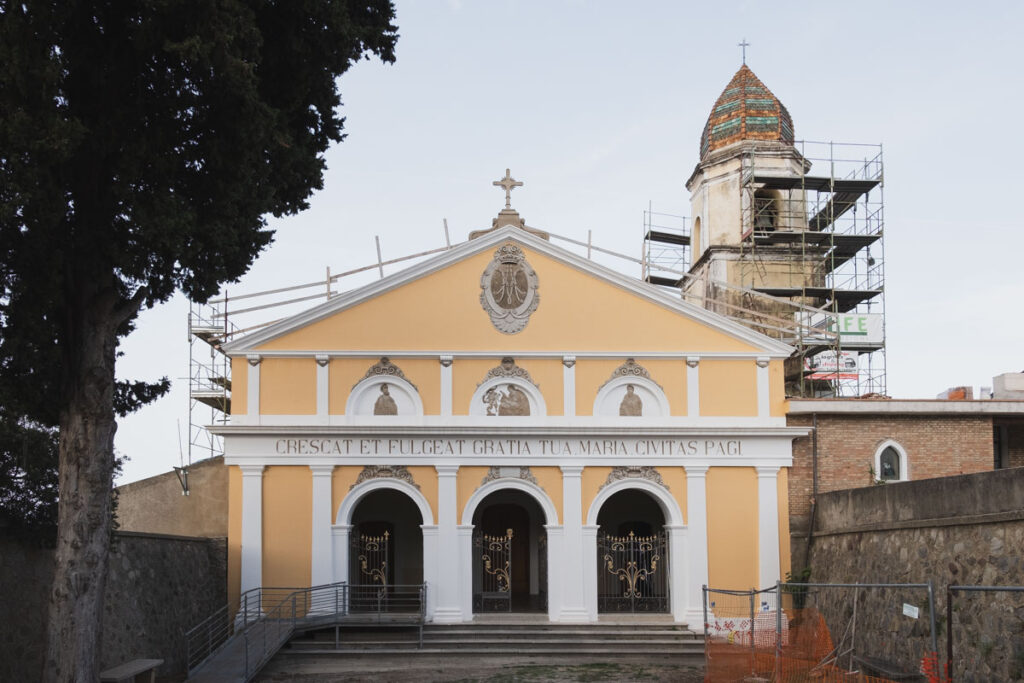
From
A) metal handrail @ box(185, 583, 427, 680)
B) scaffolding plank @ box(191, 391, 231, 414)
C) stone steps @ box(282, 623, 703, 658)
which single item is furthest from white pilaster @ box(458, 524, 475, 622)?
scaffolding plank @ box(191, 391, 231, 414)

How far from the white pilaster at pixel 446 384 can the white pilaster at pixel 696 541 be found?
18.3ft

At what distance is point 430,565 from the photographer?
81.3ft

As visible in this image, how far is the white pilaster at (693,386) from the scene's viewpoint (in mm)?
25406


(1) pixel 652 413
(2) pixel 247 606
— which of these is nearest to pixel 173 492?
(2) pixel 247 606

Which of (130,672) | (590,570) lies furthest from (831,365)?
(130,672)

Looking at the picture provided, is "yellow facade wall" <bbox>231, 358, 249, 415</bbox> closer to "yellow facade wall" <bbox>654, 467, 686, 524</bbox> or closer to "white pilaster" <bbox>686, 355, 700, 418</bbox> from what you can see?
"yellow facade wall" <bbox>654, 467, 686, 524</bbox>

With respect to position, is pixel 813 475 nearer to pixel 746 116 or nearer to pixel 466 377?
pixel 466 377

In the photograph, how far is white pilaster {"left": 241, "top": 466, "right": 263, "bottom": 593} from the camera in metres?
24.3

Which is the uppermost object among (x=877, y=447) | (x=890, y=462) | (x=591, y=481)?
(x=877, y=447)

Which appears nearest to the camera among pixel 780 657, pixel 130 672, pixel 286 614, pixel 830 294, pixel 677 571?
pixel 780 657

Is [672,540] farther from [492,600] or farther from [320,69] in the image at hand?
[320,69]

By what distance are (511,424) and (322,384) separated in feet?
14.4

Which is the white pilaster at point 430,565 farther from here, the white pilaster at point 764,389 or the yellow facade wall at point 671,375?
the white pilaster at point 764,389

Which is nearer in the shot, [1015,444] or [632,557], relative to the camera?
[632,557]
